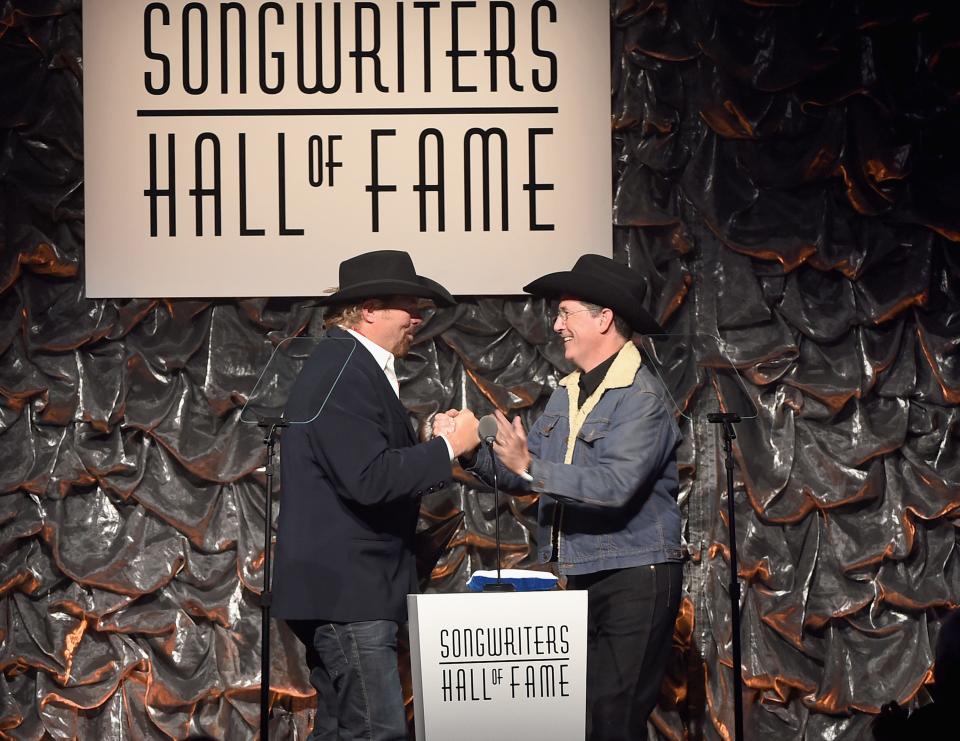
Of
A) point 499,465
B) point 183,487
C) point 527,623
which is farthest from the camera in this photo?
point 183,487

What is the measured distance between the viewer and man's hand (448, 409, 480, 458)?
3211 mm

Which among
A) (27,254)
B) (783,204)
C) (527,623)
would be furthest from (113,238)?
(783,204)

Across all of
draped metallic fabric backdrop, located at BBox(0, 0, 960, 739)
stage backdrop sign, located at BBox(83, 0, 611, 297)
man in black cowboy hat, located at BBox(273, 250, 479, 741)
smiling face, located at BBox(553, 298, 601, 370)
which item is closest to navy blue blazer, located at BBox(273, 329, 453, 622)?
man in black cowboy hat, located at BBox(273, 250, 479, 741)

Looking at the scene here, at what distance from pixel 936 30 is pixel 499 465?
2.11 meters

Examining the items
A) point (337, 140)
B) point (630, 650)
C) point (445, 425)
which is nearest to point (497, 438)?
point (445, 425)

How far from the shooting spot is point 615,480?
3.12 metres

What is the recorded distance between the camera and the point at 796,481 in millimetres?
3971

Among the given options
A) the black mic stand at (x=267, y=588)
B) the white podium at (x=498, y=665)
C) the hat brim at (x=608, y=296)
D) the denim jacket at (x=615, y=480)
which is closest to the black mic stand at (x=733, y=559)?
the denim jacket at (x=615, y=480)

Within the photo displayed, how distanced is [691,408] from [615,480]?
2.44 ft

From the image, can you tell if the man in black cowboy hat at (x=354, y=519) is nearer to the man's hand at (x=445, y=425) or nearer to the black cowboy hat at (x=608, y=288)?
the man's hand at (x=445, y=425)

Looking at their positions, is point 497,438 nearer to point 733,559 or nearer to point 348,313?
point 348,313

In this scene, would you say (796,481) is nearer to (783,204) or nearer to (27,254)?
(783,204)

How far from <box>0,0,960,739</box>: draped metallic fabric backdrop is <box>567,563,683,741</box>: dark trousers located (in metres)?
0.77

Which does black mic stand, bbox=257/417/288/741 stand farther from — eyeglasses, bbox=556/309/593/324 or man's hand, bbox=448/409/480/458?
eyeglasses, bbox=556/309/593/324
